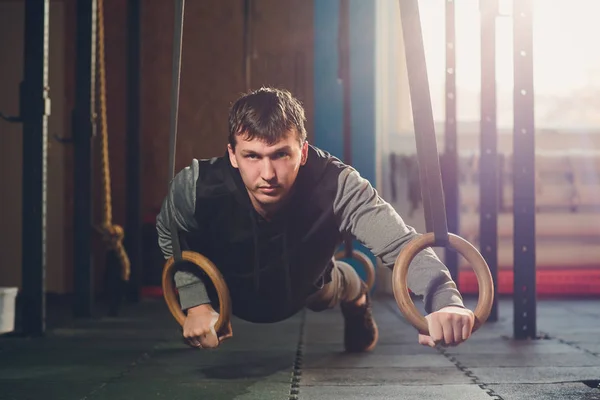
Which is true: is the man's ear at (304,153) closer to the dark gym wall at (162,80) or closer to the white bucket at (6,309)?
the white bucket at (6,309)

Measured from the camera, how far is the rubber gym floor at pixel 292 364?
2260 millimetres

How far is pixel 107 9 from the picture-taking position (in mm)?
5273

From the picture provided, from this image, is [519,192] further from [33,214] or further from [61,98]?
[61,98]

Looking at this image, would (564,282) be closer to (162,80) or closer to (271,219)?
(162,80)

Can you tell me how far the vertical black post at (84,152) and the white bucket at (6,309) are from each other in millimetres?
560

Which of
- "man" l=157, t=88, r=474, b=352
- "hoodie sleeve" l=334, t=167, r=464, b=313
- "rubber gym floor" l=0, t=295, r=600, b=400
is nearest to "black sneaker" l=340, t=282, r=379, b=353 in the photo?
"rubber gym floor" l=0, t=295, r=600, b=400

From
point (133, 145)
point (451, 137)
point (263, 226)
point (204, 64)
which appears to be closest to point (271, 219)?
point (263, 226)

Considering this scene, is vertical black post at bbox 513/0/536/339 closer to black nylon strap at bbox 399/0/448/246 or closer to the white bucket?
black nylon strap at bbox 399/0/448/246

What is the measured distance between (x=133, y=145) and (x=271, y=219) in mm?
2761

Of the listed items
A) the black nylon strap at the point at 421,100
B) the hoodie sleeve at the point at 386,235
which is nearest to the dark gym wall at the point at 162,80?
the hoodie sleeve at the point at 386,235

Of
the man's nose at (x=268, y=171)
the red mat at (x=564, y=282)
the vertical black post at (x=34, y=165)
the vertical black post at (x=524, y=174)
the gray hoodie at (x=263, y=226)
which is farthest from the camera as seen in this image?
the red mat at (x=564, y=282)

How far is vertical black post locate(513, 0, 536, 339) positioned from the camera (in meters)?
3.24

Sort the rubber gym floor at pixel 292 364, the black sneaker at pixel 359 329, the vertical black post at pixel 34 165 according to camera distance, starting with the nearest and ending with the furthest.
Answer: the rubber gym floor at pixel 292 364
the black sneaker at pixel 359 329
the vertical black post at pixel 34 165

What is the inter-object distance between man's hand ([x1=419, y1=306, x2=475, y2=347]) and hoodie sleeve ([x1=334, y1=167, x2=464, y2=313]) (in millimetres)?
53
